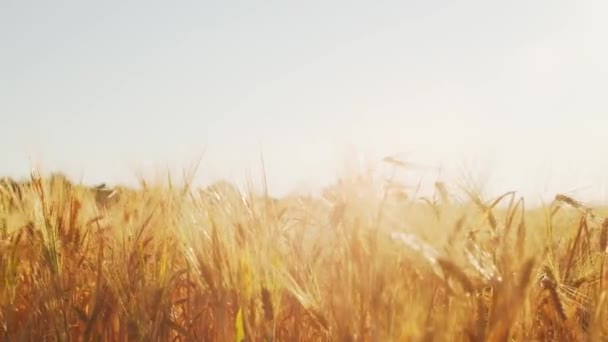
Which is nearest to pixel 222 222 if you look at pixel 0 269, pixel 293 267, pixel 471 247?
pixel 293 267

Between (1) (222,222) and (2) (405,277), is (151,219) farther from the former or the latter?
Result: (2) (405,277)

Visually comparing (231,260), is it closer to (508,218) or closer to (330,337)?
(330,337)

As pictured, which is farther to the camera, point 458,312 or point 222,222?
point 222,222

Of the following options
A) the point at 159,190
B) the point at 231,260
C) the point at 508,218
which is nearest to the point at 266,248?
the point at 231,260

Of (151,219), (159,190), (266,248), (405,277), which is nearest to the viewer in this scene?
(405,277)

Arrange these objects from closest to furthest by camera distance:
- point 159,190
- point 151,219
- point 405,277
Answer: point 405,277, point 151,219, point 159,190

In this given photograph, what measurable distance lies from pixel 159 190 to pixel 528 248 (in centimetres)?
127

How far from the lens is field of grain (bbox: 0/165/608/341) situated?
1193 millimetres

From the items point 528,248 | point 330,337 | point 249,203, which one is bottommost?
point 330,337

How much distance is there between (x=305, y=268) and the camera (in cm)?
155

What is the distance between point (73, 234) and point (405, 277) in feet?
4.32

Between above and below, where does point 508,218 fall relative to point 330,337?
above

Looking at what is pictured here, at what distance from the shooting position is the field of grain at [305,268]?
3.92 ft

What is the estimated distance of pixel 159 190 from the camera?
2.12 meters
